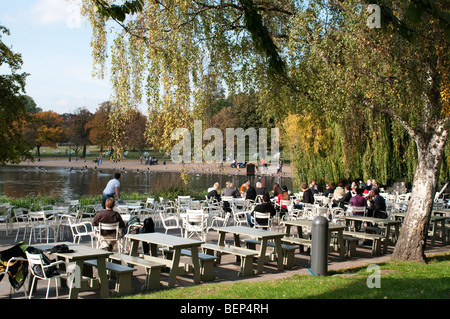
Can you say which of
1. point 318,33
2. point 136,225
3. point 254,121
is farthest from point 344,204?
point 254,121

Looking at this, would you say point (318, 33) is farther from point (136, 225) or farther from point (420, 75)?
point (136, 225)

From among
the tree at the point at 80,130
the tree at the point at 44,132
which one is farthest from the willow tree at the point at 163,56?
the tree at the point at 80,130

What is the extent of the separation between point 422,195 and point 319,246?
10.8 ft

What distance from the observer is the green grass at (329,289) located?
6.80 m

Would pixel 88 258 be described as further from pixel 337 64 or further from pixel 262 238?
pixel 337 64

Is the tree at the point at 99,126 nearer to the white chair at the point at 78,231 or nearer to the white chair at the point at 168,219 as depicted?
the white chair at the point at 168,219

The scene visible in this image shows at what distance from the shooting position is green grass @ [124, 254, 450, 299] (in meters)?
6.80

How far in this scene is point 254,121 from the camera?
61.5 meters

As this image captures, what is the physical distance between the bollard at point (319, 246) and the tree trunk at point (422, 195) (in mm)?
2918

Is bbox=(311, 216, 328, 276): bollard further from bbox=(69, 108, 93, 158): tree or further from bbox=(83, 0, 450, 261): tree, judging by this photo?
bbox=(69, 108, 93, 158): tree

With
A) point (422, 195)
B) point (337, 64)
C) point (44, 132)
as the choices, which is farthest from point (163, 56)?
point (44, 132)

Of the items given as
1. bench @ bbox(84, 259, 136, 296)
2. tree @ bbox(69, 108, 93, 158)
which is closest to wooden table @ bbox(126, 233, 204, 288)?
bench @ bbox(84, 259, 136, 296)

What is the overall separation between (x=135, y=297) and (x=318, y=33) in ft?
24.4

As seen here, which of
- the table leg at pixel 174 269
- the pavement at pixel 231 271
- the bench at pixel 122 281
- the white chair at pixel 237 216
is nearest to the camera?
the bench at pixel 122 281
